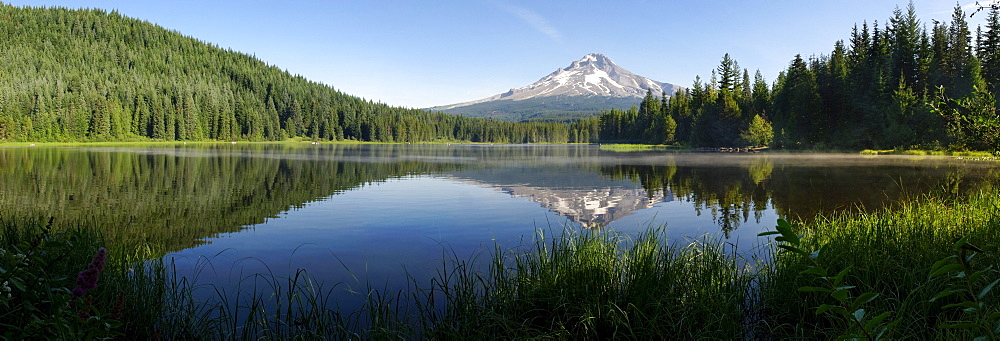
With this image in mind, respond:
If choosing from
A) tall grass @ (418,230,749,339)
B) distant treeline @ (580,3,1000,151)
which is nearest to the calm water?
tall grass @ (418,230,749,339)

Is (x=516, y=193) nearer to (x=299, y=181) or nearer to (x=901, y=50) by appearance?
(x=299, y=181)

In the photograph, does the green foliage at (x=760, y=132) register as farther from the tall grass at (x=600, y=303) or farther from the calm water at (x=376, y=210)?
the tall grass at (x=600, y=303)

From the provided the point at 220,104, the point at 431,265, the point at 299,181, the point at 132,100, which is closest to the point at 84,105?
the point at 132,100

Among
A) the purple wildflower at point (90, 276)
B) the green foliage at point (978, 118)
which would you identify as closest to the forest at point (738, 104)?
the green foliage at point (978, 118)

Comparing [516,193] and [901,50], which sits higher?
[901,50]

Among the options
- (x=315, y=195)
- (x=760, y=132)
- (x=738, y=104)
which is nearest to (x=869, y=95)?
(x=760, y=132)

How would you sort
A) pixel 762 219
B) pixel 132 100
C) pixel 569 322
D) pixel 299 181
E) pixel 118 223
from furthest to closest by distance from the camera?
pixel 132 100, pixel 299 181, pixel 762 219, pixel 118 223, pixel 569 322

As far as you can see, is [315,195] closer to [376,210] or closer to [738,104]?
[376,210]

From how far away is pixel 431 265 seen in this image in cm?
1134

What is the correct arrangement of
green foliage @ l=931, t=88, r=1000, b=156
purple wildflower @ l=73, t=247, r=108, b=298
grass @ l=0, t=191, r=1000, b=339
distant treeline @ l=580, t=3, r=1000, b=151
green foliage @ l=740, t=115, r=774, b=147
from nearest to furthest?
purple wildflower @ l=73, t=247, r=108, b=298 < grass @ l=0, t=191, r=1000, b=339 < green foliage @ l=931, t=88, r=1000, b=156 < distant treeline @ l=580, t=3, r=1000, b=151 < green foliage @ l=740, t=115, r=774, b=147

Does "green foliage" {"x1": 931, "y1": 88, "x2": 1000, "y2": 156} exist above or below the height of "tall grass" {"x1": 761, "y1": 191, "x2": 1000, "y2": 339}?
above

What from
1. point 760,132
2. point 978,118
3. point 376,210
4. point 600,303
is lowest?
point 376,210

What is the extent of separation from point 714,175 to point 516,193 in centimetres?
1825

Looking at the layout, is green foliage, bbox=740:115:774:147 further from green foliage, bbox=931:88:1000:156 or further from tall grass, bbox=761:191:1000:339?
green foliage, bbox=931:88:1000:156
